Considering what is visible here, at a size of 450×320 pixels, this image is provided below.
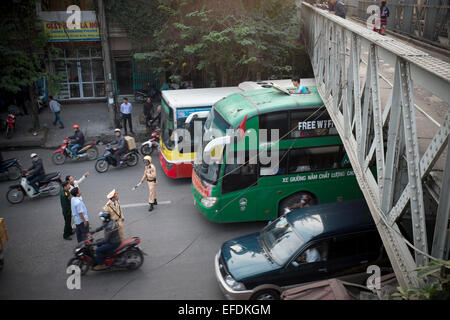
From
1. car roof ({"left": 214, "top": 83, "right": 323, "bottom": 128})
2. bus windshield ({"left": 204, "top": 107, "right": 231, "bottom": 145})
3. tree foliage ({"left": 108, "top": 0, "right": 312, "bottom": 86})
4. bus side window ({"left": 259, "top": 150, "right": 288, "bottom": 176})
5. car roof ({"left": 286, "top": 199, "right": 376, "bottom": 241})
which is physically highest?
tree foliage ({"left": 108, "top": 0, "right": 312, "bottom": 86})

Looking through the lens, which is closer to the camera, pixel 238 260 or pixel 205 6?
pixel 238 260

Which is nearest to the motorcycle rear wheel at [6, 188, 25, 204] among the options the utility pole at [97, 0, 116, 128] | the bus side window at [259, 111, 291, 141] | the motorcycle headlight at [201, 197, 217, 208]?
the motorcycle headlight at [201, 197, 217, 208]

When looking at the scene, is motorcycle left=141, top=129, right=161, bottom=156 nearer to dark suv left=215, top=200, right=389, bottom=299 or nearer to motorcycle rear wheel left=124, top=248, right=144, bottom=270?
motorcycle rear wheel left=124, top=248, right=144, bottom=270

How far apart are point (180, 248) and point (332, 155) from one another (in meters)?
4.18

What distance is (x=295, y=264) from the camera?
23.5 feet

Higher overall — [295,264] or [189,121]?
[189,121]

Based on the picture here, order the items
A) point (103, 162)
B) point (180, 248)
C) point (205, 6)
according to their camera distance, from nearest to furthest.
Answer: point (180, 248), point (103, 162), point (205, 6)

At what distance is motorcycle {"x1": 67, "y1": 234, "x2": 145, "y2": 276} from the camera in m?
8.23

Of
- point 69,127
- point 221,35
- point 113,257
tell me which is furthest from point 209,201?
point 69,127

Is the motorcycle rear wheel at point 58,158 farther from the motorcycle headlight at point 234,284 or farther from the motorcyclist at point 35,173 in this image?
the motorcycle headlight at point 234,284

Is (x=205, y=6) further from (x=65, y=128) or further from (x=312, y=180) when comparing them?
(x=312, y=180)

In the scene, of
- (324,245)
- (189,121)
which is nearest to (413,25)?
(189,121)

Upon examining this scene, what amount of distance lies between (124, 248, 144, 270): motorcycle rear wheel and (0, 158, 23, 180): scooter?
6751 millimetres

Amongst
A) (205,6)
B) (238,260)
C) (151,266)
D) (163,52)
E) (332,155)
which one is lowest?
(151,266)
